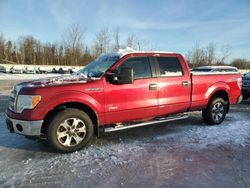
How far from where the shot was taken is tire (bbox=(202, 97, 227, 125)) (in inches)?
241

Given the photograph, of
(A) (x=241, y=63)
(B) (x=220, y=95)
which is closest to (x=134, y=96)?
(B) (x=220, y=95)

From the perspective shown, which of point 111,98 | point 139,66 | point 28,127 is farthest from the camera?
point 139,66

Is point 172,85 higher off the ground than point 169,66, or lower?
lower

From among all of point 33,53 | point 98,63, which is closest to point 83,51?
point 33,53

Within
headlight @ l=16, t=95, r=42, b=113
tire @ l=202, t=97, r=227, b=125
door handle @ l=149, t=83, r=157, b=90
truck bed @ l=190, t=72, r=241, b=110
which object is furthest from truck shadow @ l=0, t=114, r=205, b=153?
door handle @ l=149, t=83, r=157, b=90

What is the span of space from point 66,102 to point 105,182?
1.66 meters

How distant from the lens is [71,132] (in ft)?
14.0

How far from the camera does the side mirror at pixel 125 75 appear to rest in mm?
4449

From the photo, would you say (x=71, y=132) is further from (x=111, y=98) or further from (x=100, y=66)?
(x=100, y=66)

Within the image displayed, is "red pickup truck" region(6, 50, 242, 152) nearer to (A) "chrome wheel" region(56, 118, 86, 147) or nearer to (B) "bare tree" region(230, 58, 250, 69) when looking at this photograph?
(A) "chrome wheel" region(56, 118, 86, 147)

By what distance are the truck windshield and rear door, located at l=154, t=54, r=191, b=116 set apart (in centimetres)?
101

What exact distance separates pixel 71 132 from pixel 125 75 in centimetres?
147

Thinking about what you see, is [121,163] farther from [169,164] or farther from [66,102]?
[66,102]

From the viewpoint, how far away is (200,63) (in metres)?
43.7
